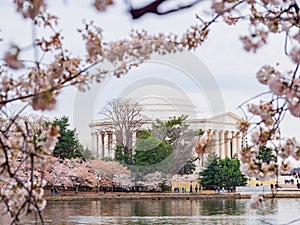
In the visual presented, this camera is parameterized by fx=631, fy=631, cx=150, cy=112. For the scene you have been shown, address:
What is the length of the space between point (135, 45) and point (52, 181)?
3001 cm

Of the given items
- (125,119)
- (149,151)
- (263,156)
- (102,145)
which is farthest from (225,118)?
(263,156)

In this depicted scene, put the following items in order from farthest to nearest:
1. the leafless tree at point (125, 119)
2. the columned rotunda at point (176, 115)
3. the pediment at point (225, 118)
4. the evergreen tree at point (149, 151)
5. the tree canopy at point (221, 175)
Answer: the pediment at point (225, 118)
the columned rotunda at point (176, 115)
the leafless tree at point (125, 119)
the tree canopy at point (221, 175)
the evergreen tree at point (149, 151)

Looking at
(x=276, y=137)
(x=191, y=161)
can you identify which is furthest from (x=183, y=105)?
(x=276, y=137)

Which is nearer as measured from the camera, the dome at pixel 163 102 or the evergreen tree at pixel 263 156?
the evergreen tree at pixel 263 156

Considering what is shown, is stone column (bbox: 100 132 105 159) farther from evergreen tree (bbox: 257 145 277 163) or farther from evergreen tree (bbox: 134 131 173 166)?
evergreen tree (bbox: 257 145 277 163)

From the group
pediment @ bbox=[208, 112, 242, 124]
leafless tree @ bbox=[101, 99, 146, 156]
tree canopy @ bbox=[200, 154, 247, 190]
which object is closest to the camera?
tree canopy @ bbox=[200, 154, 247, 190]

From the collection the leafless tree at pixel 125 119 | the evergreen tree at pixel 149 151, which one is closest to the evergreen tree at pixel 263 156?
the evergreen tree at pixel 149 151

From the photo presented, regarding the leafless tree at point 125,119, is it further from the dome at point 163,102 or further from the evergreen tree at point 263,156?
the evergreen tree at point 263,156

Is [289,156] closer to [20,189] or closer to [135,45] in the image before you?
[135,45]

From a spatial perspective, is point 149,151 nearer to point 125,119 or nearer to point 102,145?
point 125,119

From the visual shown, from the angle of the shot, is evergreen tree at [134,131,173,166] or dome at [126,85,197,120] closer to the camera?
evergreen tree at [134,131,173,166]

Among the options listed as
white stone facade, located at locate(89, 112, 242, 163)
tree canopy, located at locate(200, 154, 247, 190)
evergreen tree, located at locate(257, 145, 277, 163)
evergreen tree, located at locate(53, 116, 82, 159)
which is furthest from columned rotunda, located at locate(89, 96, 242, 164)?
evergreen tree, located at locate(257, 145, 277, 163)

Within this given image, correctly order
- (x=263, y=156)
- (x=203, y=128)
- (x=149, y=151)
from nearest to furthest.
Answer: (x=263, y=156) < (x=149, y=151) < (x=203, y=128)

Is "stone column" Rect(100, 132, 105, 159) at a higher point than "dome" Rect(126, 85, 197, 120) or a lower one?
lower
